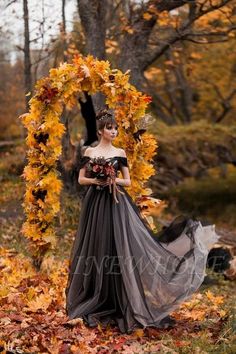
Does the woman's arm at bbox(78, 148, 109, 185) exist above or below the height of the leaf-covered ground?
above

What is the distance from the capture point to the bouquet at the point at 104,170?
6.06 meters

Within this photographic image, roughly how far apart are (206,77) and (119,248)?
20.5m

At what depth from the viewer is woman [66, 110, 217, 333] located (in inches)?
233

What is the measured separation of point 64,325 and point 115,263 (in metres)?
0.85

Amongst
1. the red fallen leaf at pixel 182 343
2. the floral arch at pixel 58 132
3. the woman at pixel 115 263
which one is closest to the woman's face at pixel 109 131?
the woman at pixel 115 263

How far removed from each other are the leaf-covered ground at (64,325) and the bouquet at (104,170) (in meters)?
1.47

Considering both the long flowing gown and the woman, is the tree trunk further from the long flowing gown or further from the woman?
the long flowing gown

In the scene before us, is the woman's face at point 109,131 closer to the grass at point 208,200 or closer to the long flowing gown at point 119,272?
the long flowing gown at point 119,272

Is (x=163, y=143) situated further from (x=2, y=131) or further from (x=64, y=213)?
(x=2, y=131)

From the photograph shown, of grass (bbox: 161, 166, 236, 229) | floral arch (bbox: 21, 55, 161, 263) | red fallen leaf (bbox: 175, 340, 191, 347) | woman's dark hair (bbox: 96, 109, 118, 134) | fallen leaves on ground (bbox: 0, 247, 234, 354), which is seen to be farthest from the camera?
grass (bbox: 161, 166, 236, 229)

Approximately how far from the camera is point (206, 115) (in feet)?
97.8

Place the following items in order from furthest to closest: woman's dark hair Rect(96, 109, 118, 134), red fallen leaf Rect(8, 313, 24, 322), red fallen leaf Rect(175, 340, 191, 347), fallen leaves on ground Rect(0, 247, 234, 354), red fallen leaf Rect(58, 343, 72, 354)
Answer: woman's dark hair Rect(96, 109, 118, 134) < red fallen leaf Rect(8, 313, 24, 322) < red fallen leaf Rect(175, 340, 191, 347) < fallen leaves on ground Rect(0, 247, 234, 354) < red fallen leaf Rect(58, 343, 72, 354)

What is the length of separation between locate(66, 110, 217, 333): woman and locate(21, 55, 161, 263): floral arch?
1.50 m

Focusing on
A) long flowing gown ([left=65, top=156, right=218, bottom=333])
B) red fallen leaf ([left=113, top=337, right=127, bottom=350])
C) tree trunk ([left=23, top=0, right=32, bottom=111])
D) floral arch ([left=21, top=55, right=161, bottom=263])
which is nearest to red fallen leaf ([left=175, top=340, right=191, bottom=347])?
long flowing gown ([left=65, top=156, right=218, bottom=333])
